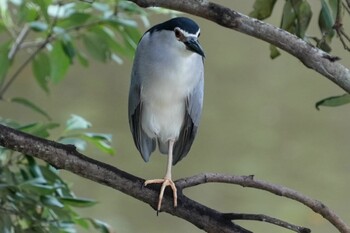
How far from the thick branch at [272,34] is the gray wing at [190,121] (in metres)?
0.31

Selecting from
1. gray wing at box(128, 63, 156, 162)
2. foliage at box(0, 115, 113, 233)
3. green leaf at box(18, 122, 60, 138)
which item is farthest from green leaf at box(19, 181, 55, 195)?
gray wing at box(128, 63, 156, 162)

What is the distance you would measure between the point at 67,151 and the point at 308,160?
1911 mm

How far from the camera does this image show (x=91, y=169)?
892 millimetres

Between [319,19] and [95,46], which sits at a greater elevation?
[319,19]

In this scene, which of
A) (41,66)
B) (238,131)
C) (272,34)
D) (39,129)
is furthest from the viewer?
(238,131)

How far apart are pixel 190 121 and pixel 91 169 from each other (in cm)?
36

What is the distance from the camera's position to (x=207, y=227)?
0.91 meters

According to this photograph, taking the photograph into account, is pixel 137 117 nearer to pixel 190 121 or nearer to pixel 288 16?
pixel 190 121

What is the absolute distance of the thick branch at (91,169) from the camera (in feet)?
2.92

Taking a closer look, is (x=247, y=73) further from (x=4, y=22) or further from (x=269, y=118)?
(x=4, y=22)

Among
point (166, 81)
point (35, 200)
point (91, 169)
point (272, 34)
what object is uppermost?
point (272, 34)

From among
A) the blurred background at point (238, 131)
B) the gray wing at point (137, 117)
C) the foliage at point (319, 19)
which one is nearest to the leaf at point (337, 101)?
the foliage at point (319, 19)

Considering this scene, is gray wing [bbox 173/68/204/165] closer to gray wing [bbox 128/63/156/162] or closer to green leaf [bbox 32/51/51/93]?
gray wing [bbox 128/63/156/162]

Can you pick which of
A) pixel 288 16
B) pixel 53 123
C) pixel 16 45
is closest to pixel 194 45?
pixel 288 16
